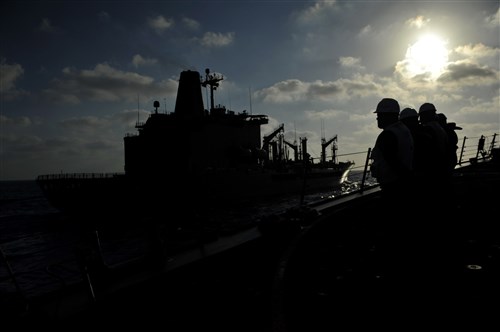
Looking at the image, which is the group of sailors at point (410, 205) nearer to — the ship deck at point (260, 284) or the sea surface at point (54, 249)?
the ship deck at point (260, 284)

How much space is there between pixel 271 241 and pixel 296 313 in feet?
6.98

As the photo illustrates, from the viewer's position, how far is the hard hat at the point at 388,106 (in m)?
3.47

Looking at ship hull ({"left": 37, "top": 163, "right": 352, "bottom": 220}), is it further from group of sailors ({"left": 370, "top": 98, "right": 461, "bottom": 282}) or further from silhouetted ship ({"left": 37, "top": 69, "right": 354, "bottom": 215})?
group of sailors ({"left": 370, "top": 98, "right": 461, "bottom": 282})

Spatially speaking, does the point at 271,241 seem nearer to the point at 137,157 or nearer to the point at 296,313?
the point at 296,313

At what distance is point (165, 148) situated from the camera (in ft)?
114

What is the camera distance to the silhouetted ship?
2947 cm

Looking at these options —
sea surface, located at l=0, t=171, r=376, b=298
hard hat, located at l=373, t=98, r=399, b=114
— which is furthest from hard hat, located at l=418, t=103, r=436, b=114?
sea surface, located at l=0, t=171, r=376, b=298

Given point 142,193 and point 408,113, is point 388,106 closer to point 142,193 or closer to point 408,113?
point 408,113

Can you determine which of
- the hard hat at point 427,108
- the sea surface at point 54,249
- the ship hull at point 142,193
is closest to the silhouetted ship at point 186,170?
the ship hull at point 142,193

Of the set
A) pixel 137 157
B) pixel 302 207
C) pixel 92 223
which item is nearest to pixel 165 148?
pixel 137 157

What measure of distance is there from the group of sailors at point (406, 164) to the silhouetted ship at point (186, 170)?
22372mm

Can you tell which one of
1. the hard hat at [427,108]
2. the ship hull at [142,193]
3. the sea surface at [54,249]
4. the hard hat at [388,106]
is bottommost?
the sea surface at [54,249]

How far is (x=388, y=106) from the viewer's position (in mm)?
3490

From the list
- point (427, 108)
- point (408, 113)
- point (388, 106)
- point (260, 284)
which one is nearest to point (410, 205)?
point (388, 106)
